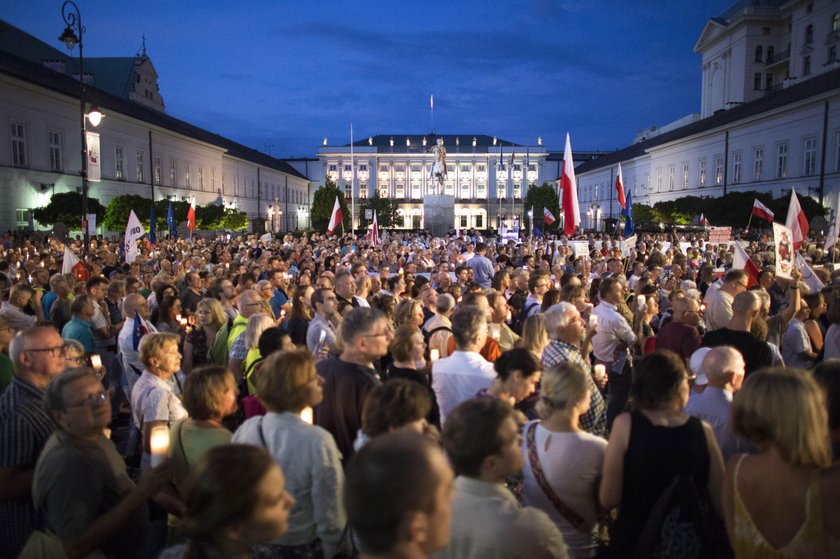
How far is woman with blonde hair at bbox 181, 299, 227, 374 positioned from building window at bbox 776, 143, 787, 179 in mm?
46698

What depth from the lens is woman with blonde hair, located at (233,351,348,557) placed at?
2.98m

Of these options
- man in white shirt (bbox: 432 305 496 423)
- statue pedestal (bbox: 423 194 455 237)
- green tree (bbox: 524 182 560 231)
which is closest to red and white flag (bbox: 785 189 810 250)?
man in white shirt (bbox: 432 305 496 423)

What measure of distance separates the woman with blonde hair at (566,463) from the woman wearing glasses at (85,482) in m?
Result: 1.83

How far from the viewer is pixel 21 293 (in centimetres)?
739

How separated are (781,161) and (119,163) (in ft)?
157

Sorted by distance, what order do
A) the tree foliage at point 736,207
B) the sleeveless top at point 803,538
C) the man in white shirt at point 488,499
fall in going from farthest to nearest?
the tree foliage at point 736,207, the sleeveless top at point 803,538, the man in white shirt at point 488,499

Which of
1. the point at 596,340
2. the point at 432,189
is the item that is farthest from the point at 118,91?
the point at 596,340

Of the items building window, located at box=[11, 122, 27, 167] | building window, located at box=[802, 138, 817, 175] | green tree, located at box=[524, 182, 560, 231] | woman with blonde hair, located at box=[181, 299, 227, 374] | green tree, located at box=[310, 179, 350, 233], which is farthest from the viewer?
green tree, located at box=[524, 182, 560, 231]

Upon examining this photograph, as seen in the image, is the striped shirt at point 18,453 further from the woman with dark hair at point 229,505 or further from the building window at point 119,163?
the building window at point 119,163

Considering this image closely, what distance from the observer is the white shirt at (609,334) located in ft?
20.9

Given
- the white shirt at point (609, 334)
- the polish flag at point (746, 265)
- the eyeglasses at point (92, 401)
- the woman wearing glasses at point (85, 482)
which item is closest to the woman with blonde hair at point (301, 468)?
the woman wearing glasses at point (85, 482)

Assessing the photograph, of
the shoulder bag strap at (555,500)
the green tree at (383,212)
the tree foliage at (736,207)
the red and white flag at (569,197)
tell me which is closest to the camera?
the shoulder bag strap at (555,500)

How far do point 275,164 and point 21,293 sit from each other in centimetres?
8761

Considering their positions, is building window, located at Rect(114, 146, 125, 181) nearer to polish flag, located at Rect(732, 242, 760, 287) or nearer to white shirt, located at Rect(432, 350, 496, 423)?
polish flag, located at Rect(732, 242, 760, 287)
